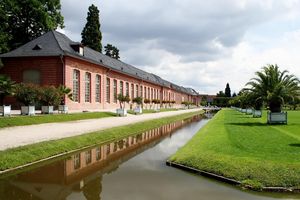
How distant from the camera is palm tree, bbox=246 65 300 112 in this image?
27.4 m

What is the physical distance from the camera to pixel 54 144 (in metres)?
14.5

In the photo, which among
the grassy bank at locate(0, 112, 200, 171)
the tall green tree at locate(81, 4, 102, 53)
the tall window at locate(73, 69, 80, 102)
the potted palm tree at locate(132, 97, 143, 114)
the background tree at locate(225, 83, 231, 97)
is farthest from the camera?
the background tree at locate(225, 83, 231, 97)

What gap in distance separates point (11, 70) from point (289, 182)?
33851 mm

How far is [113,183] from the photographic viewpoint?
9.51m

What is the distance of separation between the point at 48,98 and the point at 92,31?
34261 mm

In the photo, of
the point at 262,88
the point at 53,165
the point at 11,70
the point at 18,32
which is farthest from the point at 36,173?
the point at 18,32

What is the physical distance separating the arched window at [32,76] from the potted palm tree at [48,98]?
756 centimetres

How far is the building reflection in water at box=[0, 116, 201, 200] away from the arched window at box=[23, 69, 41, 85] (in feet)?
75.7

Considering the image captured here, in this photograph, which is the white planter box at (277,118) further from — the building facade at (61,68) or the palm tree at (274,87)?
the building facade at (61,68)

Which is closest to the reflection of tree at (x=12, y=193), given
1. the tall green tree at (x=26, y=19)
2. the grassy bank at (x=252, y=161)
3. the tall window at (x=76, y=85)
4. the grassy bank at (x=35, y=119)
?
the grassy bank at (x=252, y=161)

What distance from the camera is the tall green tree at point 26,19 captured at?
4178 cm

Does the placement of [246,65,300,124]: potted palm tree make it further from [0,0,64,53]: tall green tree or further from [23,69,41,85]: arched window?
[0,0,64,53]: tall green tree

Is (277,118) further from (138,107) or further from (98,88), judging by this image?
(138,107)

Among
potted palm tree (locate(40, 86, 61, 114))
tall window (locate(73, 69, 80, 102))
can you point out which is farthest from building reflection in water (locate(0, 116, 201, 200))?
tall window (locate(73, 69, 80, 102))
